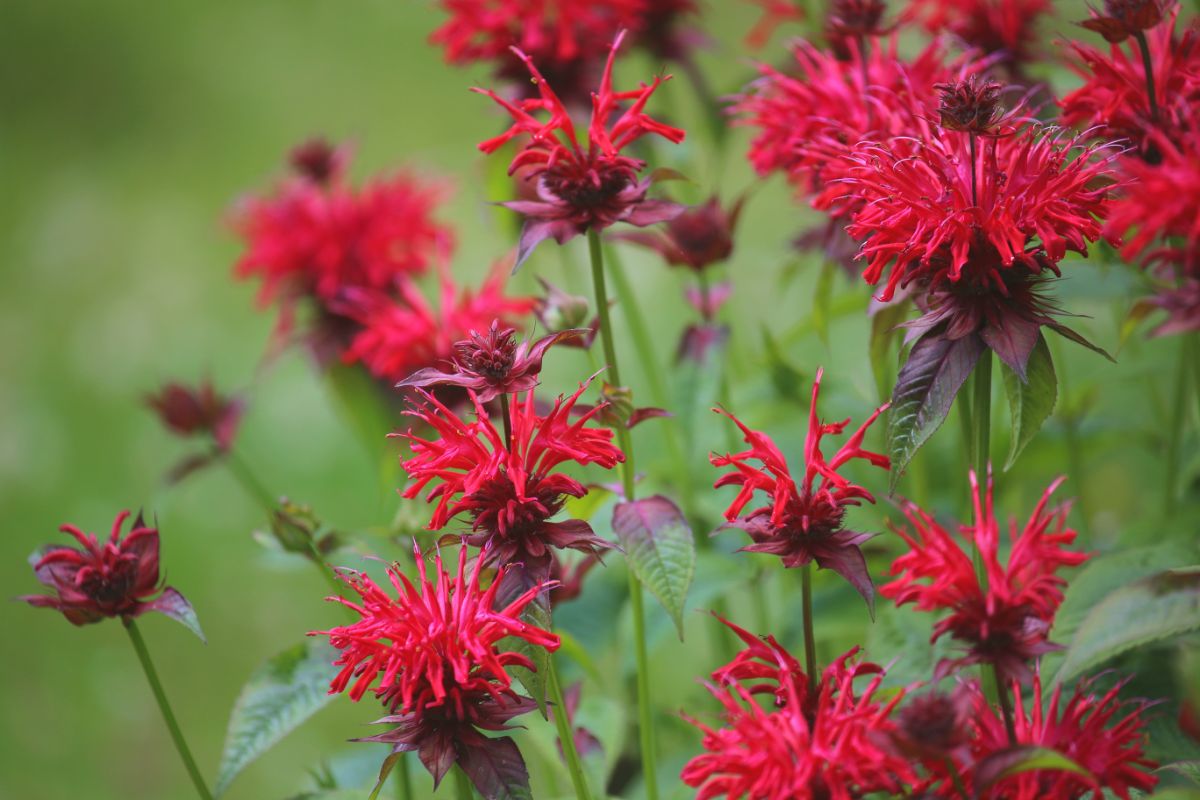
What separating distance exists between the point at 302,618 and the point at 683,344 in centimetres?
95

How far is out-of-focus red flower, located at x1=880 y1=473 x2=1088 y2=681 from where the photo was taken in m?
0.47

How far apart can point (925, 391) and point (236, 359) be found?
1603mm

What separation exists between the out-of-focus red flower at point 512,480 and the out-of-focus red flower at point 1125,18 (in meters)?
0.32

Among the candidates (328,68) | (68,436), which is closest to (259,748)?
(68,436)

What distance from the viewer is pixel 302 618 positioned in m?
1.60

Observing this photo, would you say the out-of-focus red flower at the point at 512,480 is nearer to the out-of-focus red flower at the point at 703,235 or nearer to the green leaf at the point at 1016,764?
the green leaf at the point at 1016,764

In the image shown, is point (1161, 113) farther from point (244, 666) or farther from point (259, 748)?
point (244, 666)

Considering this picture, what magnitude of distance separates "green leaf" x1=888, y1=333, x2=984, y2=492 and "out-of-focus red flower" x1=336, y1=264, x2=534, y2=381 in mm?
416

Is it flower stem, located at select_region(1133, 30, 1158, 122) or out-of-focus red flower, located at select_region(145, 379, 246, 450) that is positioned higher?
flower stem, located at select_region(1133, 30, 1158, 122)

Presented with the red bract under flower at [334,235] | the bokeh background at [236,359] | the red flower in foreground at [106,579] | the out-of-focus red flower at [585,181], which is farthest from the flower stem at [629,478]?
the red bract under flower at [334,235]

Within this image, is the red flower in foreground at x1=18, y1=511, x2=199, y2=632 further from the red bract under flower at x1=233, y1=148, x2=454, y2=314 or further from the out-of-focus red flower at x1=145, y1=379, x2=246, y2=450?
the red bract under flower at x1=233, y1=148, x2=454, y2=314

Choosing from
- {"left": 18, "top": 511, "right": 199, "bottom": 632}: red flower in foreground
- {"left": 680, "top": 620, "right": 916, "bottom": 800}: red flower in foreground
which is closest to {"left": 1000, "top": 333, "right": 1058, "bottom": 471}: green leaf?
{"left": 680, "top": 620, "right": 916, "bottom": 800}: red flower in foreground

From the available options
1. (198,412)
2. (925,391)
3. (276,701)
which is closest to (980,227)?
(925,391)

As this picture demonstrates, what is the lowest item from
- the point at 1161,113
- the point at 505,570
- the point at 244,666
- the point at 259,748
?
the point at 244,666
